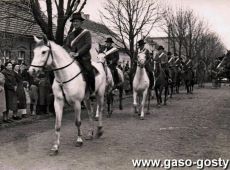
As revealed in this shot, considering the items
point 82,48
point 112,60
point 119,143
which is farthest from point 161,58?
point 119,143

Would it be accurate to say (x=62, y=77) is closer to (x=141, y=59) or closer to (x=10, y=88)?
(x=10, y=88)

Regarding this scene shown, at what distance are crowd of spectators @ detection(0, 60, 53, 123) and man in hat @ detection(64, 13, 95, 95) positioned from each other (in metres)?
3.14

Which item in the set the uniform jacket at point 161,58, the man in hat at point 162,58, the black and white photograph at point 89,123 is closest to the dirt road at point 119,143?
the black and white photograph at point 89,123

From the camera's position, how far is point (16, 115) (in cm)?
1416

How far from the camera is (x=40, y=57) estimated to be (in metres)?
8.55

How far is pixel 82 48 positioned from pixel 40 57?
1429mm

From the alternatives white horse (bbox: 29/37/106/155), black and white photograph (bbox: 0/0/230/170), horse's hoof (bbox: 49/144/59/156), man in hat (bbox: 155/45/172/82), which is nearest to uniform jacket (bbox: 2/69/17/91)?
black and white photograph (bbox: 0/0/230/170)

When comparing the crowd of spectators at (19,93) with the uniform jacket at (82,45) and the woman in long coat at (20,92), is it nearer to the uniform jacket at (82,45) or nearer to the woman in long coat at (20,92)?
the woman in long coat at (20,92)

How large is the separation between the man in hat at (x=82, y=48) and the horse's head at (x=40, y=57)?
0.90m

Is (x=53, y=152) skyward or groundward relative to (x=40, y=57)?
groundward

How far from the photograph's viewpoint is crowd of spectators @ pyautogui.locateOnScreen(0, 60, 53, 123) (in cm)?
1373

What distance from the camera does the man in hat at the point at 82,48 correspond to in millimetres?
9711

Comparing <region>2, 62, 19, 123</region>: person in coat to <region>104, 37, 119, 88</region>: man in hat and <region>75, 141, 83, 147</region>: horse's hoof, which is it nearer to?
<region>104, 37, 119, 88</region>: man in hat

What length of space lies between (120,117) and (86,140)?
4.74 m
